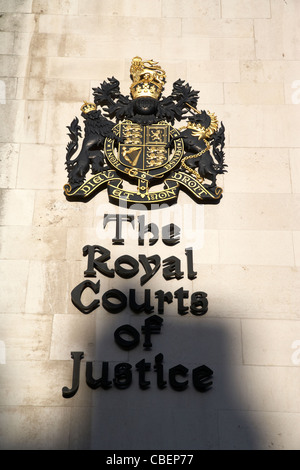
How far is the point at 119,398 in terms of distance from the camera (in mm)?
9461

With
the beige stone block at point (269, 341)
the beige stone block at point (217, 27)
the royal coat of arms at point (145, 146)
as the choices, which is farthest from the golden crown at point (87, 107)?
the beige stone block at point (269, 341)

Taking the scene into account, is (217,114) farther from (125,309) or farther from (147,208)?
(125,309)

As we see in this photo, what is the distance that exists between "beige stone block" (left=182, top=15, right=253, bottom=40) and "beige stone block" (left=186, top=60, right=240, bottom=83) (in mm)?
595

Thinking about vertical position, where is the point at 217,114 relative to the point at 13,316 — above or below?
above

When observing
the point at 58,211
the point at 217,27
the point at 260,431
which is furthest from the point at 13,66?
the point at 260,431

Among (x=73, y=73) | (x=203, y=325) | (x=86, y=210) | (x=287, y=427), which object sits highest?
(x=73, y=73)

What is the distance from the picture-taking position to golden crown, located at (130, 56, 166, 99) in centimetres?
1159

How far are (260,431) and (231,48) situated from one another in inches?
268

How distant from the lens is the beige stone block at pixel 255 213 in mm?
10719

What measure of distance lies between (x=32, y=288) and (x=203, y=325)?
8.70ft

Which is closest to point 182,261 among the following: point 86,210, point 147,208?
point 147,208

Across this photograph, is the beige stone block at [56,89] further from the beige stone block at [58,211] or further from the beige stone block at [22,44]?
the beige stone block at [58,211]

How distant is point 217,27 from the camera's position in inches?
489

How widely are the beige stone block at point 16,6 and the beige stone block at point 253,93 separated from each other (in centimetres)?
405
